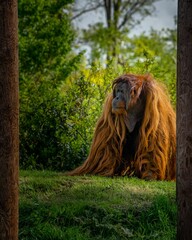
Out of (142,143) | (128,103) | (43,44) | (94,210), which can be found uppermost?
(43,44)

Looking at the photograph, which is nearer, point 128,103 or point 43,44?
point 128,103

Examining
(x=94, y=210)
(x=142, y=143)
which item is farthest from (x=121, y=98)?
(x=94, y=210)

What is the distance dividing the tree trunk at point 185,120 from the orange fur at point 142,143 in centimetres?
227

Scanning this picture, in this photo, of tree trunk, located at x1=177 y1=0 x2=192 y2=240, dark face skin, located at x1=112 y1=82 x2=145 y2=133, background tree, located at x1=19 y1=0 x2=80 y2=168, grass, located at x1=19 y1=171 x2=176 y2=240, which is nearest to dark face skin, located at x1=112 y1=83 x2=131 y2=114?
dark face skin, located at x1=112 y1=82 x2=145 y2=133

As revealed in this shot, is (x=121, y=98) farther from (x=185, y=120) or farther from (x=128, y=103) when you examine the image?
(x=185, y=120)

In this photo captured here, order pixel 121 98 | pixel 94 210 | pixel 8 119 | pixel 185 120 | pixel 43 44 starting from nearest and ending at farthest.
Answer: pixel 8 119 < pixel 185 120 < pixel 94 210 < pixel 121 98 < pixel 43 44

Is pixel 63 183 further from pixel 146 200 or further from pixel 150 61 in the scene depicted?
pixel 150 61

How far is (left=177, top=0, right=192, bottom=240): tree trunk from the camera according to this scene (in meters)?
4.89

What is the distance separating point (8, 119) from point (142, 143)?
299 centimetres

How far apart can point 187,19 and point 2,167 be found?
1.77 meters

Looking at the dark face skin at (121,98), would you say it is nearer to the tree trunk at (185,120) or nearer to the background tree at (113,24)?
the tree trunk at (185,120)

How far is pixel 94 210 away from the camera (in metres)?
5.71

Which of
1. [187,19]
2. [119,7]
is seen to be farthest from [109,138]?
[119,7]

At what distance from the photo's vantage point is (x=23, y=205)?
5.84 meters
